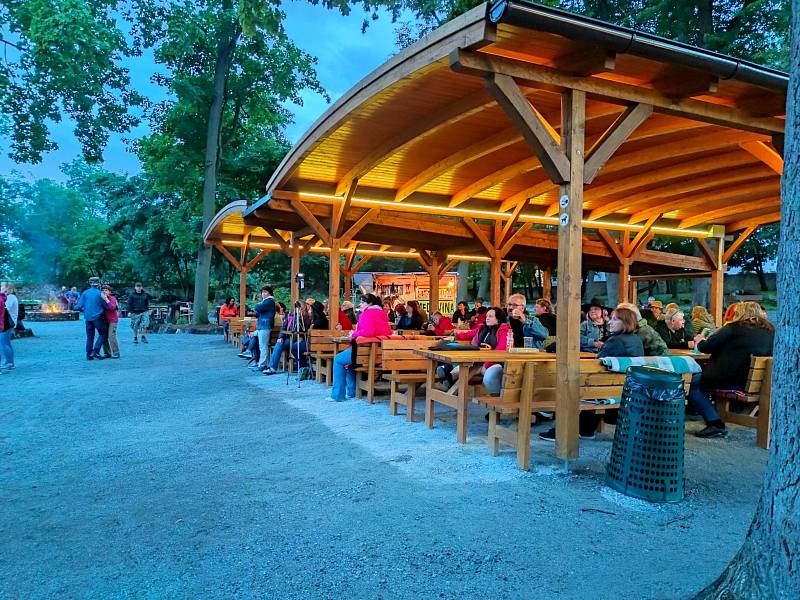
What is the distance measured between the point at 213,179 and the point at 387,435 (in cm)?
1865

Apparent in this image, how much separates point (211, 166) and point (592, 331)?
60.5ft

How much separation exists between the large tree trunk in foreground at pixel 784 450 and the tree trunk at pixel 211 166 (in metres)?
19.0

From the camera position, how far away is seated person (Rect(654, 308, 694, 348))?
722 centimetres

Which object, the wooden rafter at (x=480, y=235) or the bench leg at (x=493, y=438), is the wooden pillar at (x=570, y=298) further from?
the wooden rafter at (x=480, y=235)

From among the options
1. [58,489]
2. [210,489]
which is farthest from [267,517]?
[58,489]

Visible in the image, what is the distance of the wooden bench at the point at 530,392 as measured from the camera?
13.9ft

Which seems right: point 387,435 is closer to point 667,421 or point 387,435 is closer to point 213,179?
point 667,421

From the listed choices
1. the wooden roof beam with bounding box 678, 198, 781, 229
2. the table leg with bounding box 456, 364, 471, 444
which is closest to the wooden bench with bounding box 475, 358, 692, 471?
the table leg with bounding box 456, 364, 471, 444

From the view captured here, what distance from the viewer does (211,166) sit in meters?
21.6

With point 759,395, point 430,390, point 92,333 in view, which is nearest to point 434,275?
point 92,333

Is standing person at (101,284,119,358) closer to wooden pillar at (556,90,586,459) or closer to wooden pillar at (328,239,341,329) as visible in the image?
wooden pillar at (328,239,341,329)

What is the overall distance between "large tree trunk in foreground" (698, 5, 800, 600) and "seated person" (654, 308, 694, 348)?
18.1ft

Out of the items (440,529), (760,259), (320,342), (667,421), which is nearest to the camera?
(440,529)

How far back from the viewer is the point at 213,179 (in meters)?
21.5
